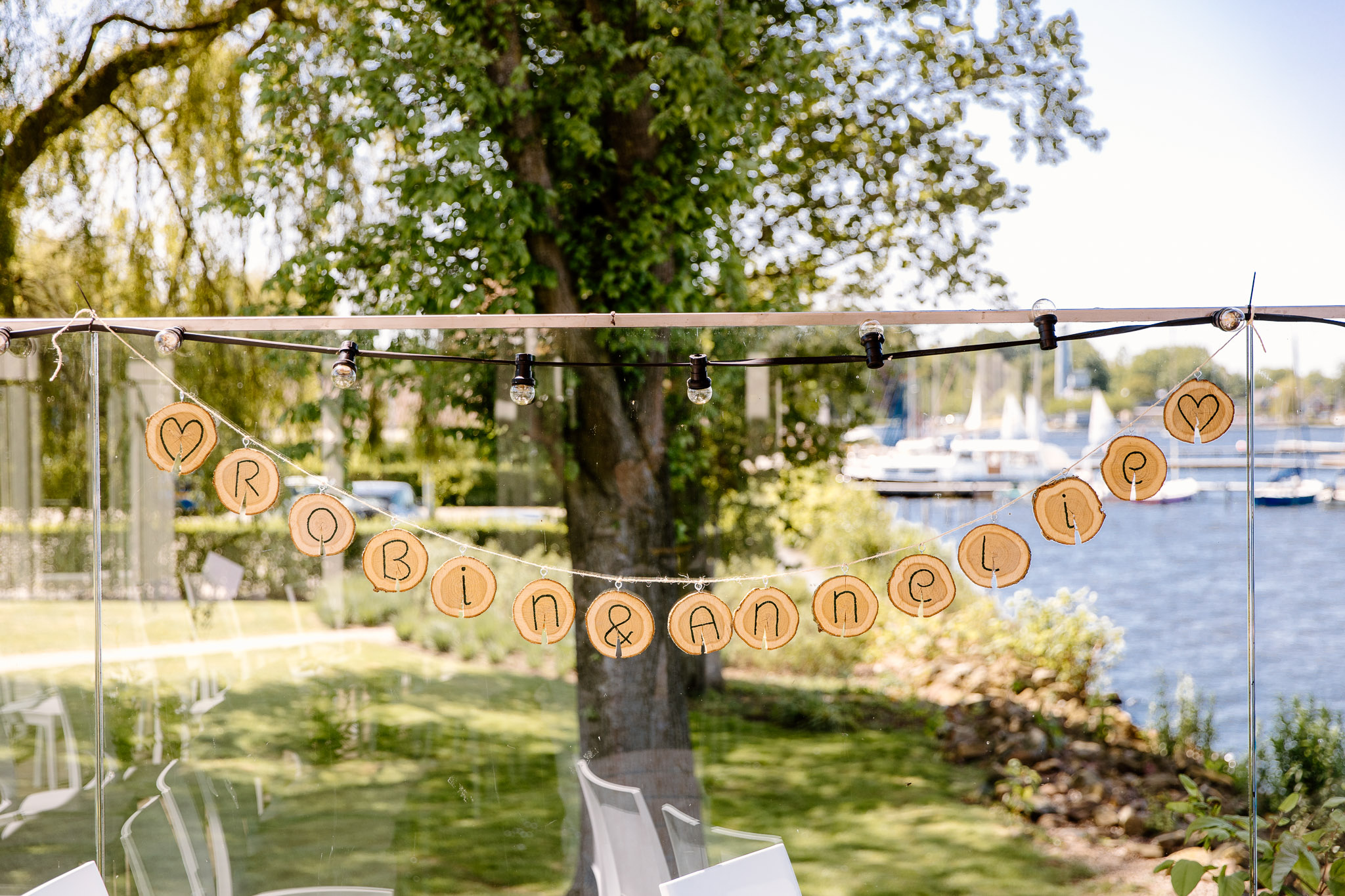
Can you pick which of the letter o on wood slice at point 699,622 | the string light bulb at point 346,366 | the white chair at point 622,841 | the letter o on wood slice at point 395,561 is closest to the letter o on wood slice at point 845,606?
the letter o on wood slice at point 699,622

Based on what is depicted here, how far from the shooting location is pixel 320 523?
237 centimetres

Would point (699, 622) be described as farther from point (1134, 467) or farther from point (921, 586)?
point (1134, 467)

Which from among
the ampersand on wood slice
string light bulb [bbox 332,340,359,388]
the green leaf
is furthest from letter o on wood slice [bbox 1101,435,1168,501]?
string light bulb [bbox 332,340,359,388]

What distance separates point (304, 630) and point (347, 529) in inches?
59.6

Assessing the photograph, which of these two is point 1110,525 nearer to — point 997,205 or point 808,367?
point 808,367

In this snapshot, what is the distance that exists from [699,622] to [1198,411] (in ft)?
4.59

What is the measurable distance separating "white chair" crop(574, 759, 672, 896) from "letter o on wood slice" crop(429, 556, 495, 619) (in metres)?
1.13

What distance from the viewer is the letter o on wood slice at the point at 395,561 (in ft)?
7.75

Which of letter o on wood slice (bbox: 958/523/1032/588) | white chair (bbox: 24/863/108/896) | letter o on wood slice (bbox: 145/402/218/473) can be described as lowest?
white chair (bbox: 24/863/108/896)

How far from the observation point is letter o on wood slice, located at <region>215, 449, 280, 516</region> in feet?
7.59

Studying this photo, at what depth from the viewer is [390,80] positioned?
3572mm

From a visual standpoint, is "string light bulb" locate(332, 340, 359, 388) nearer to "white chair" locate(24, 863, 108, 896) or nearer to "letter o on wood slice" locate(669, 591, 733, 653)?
"letter o on wood slice" locate(669, 591, 733, 653)

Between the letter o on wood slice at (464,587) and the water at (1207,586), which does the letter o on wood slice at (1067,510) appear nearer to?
the water at (1207,586)

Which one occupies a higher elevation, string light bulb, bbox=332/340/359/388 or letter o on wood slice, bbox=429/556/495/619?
string light bulb, bbox=332/340/359/388
